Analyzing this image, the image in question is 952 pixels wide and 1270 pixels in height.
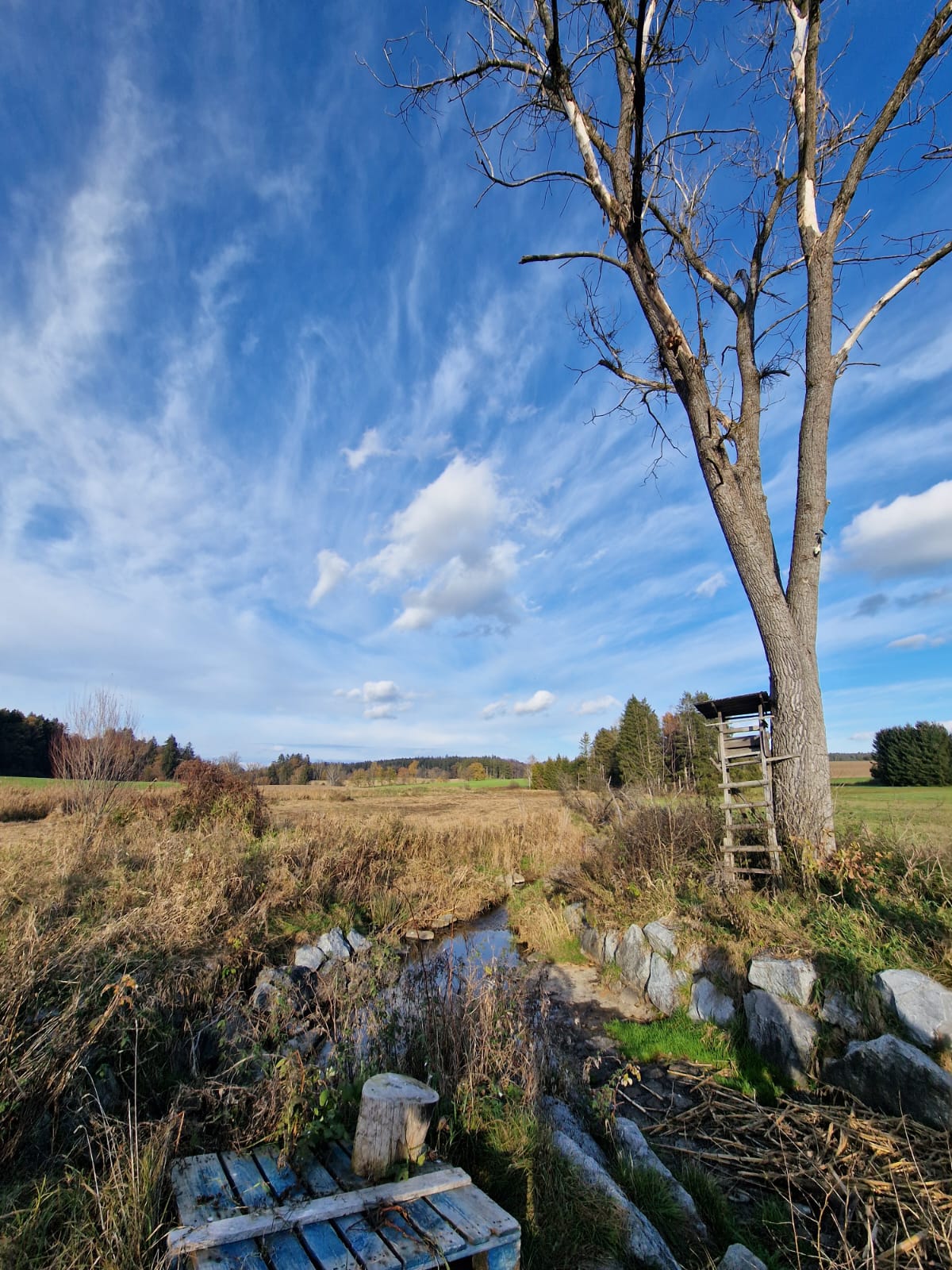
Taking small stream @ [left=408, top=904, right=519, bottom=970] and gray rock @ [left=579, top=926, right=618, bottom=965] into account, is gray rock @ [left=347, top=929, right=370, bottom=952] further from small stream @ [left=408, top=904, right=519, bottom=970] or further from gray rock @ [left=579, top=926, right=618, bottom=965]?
gray rock @ [left=579, top=926, right=618, bottom=965]

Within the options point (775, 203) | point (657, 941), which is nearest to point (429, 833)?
point (657, 941)

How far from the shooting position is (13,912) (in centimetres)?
595

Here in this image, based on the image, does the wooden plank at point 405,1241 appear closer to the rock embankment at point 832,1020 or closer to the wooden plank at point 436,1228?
the wooden plank at point 436,1228

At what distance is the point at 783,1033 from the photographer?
4.88 m

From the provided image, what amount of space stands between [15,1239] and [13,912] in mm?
4623

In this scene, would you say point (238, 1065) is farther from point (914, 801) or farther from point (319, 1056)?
point (914, 801)

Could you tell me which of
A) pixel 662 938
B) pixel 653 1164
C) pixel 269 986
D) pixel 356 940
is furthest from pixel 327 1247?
pixel 356 940

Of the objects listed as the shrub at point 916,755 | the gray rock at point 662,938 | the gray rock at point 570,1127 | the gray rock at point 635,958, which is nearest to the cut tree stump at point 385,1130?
the gray rock at point 570,1127

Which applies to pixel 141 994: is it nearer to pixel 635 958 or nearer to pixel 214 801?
pixel 635 958

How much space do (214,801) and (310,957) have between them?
5.84m

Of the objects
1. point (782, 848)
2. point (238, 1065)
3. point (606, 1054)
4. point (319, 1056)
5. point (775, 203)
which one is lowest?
point (606, 1054)

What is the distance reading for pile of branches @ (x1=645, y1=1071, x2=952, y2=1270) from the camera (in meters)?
2.81

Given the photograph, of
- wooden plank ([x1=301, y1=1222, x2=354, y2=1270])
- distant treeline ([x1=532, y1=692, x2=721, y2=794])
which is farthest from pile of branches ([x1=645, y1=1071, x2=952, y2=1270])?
distant treeline ([x1=532, y1=692, x2=721, y2=794])

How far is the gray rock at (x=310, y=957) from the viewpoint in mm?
8180
